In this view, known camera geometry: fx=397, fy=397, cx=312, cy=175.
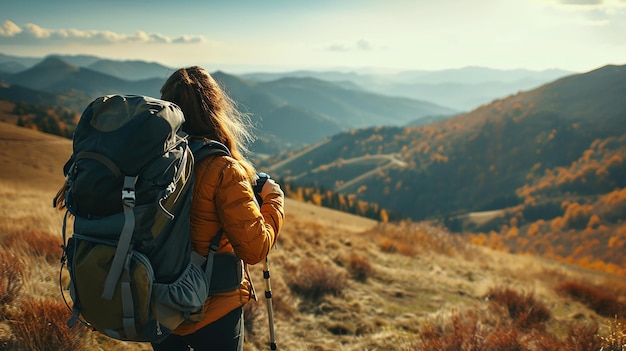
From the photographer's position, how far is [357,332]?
650 cm

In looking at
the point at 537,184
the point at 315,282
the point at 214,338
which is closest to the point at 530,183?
the point at 537,184

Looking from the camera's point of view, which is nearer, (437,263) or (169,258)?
(169,258)

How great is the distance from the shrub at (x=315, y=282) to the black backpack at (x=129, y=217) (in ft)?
18.6

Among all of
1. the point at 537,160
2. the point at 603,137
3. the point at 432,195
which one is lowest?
the point at 432,195

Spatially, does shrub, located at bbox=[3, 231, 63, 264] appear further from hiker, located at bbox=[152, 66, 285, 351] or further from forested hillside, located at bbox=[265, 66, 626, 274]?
forested hillside, located at bbox=[265, 66, 626, 274]

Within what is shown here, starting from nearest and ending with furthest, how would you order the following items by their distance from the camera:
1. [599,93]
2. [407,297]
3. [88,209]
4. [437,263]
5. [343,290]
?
[88,209] → [343,290] → [407,297] → [437,263] → [599,93]

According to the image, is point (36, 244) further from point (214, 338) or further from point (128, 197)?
point (128, 197)

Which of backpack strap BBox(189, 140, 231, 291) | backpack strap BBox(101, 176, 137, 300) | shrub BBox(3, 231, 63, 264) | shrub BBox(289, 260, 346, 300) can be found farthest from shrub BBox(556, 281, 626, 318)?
Answer: shrub BBox(3, 231, 63, 264)

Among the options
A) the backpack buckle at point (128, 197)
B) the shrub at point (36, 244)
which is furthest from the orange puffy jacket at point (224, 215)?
the shrub at point (36, 244)

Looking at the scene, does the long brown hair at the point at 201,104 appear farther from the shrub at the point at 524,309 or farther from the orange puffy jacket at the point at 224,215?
the shrub at the point at 524,309

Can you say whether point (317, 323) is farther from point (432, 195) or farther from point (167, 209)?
point (432, 195)

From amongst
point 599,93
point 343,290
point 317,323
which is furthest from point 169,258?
point 599,93

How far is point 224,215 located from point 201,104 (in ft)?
2.45

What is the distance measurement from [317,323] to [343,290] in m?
1.68
